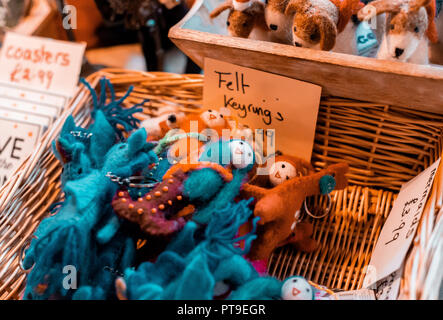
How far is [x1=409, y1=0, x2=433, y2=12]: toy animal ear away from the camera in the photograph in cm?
53

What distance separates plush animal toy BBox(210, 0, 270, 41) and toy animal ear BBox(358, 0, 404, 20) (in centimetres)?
16

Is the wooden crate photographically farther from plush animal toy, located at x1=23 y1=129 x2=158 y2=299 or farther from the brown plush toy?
plush animal toy, located at x1=23 y1=129 x2=158 y2=299

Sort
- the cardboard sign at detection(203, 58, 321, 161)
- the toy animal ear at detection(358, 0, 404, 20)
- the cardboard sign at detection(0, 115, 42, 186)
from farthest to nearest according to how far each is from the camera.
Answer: the cardboard sign at detection(0, 115, 42, 186)
the cardboard sign at detection(203, 58, 321, 161)
the toy animal ear at detection(358, 0, 404, 20)

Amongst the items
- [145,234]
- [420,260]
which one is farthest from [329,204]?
[145,234]

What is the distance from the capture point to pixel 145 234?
20.1 inches

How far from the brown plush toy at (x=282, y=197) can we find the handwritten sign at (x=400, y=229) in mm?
101

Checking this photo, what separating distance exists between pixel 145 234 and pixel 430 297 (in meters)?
0.34

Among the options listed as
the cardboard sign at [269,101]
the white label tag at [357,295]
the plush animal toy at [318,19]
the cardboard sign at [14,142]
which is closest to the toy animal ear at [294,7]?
the plush animal toy at [318,19]

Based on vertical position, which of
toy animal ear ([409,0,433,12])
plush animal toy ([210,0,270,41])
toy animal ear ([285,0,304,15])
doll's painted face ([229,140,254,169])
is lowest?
doll's painted face ([229,140,254,169])

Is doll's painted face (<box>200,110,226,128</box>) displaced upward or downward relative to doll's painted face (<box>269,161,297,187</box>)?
upward

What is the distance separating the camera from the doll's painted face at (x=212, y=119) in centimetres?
69

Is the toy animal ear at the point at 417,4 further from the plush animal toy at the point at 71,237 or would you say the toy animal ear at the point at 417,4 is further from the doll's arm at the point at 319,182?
the plush animal toy at the point at 71,237

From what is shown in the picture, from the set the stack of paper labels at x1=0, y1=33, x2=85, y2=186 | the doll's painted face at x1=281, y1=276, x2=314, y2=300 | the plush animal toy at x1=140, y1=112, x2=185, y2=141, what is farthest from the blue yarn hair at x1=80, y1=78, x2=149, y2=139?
the doll's painted face at x1=281, y1=276, x2=314, y2=300
